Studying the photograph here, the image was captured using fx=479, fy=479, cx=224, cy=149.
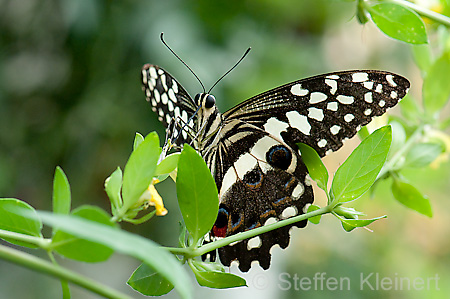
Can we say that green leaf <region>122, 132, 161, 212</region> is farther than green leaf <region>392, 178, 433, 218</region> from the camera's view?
No

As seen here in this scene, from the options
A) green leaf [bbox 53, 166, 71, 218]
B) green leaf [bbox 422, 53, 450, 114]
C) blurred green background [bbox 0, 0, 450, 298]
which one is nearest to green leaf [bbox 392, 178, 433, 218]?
green leaf [bbox 422, 53, 450, 114]

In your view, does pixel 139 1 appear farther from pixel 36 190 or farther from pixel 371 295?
pixel 371 295


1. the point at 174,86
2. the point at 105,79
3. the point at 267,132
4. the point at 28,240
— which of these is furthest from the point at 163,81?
the point at 105,79

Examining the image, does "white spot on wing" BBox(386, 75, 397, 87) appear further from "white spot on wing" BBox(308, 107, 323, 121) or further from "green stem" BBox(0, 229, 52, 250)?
"green stem" BBox(0, 229, 52, 250)

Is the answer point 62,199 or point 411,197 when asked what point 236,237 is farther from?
point 411,197

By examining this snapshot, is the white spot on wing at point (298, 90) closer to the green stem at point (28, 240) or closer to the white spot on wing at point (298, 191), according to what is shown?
the white spot on wing at point (298, 191)

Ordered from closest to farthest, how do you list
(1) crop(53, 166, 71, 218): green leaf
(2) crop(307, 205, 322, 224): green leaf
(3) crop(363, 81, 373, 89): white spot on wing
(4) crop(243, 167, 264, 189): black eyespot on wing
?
(1) crop(53, 166, 71, 218): green leaf → (2) crop(307, 205, 322, 224): green leaf → (3) crop(363, 81, 373, 89): white spot on wing → (4) crop(243, 167, 264, 189): black eyespot on wing
